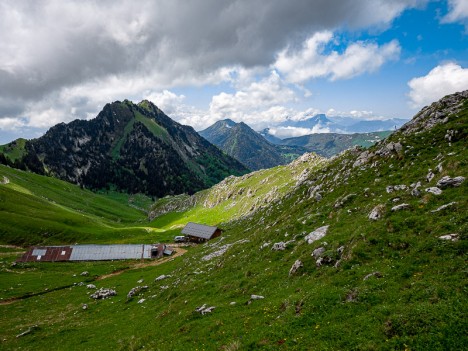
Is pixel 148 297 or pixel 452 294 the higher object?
pixel 452 294

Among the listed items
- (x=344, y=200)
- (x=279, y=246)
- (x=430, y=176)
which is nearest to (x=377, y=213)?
(x=430, y=176)

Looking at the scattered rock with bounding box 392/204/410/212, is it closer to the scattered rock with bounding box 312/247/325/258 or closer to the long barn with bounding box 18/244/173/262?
the scattered rock with bounding box 312/247/325/258

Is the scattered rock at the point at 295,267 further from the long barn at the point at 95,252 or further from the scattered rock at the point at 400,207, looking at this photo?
the long barn at the point at 95,252

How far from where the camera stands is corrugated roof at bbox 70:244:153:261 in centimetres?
10168

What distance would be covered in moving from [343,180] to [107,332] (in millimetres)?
42055

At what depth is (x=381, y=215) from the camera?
27.8 m

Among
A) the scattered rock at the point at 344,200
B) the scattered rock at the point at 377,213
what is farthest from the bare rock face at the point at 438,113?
the scattered rock at the point at 377,213

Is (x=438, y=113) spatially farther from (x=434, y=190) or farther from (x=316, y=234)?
(x=316, y=234)

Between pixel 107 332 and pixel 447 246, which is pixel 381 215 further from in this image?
pixel 107 332

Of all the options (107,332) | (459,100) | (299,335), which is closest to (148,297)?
(107,332)

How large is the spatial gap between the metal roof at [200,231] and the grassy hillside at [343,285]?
2274 inches

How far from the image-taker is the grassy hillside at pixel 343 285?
1609 cm

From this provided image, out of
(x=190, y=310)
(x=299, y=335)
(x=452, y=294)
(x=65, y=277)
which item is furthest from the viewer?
(x=65, y=277)

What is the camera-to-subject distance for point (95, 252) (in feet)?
342
